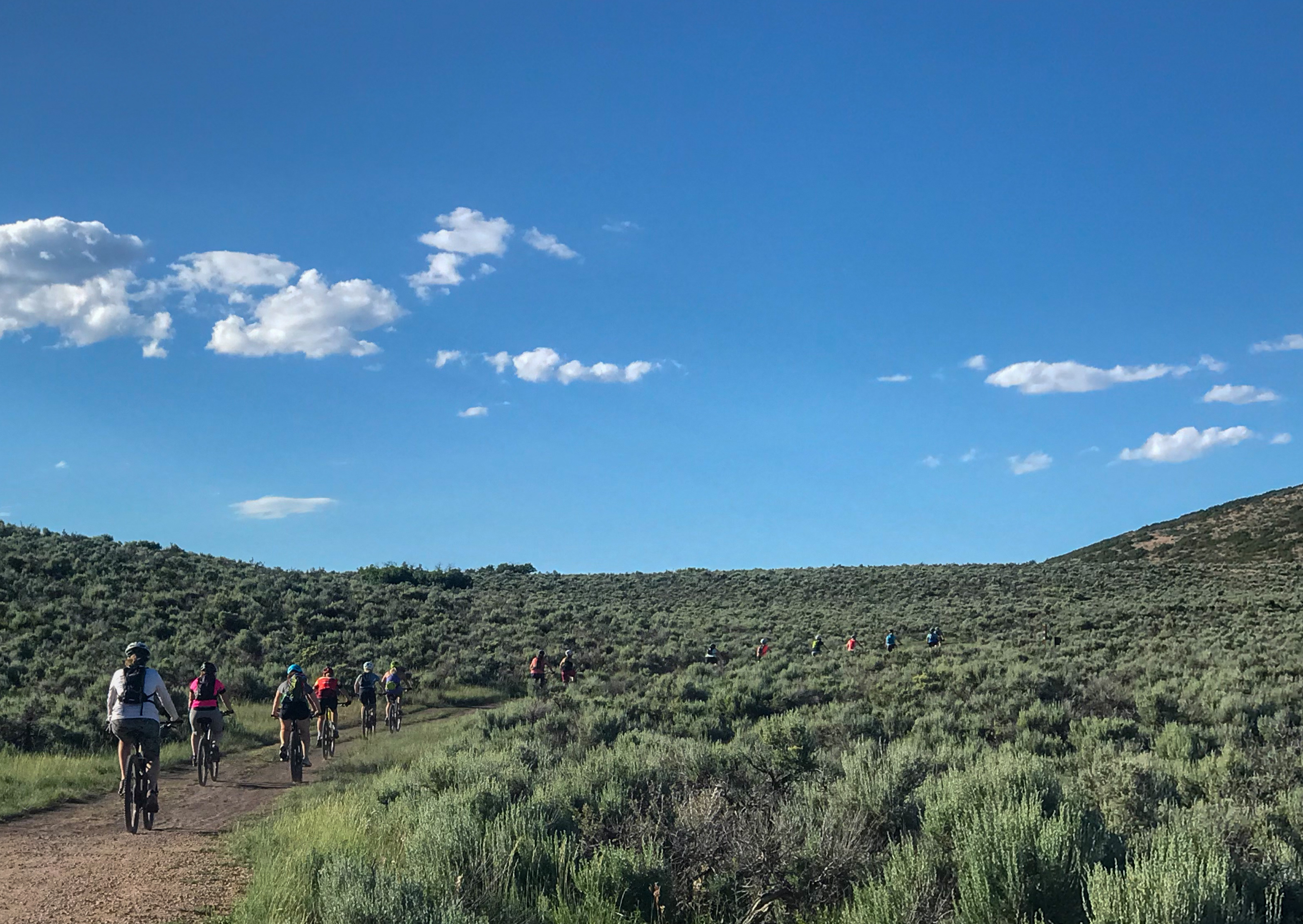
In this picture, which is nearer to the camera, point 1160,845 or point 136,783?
point 1160,845

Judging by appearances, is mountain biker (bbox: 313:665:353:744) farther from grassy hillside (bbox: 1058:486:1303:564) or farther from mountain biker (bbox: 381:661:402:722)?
grassy hillside (bbox: 1058:486:1303:564)

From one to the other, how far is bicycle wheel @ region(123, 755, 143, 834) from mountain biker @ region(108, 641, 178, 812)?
0.04 meters

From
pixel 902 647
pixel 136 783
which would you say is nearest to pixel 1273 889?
pixel 136 783

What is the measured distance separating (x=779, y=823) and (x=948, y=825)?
3.89 feet

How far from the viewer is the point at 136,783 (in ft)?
33.6

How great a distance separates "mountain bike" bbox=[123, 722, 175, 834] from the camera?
10.1 m

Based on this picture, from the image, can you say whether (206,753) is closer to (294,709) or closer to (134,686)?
(294,709)

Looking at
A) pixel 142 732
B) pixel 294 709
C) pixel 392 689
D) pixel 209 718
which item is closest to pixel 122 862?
pixel 142 732

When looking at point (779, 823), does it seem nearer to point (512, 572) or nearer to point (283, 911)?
point (283, 911)

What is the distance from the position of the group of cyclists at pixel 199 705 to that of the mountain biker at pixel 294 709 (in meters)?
0.01

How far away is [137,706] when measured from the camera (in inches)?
395

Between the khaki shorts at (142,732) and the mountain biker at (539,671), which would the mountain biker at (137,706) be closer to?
the khaki shorts at (142,732)

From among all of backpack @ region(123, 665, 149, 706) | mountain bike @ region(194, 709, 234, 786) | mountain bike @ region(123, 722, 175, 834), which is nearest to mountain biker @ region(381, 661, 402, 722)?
mountain bike @ region(194, 709, 234, 786)

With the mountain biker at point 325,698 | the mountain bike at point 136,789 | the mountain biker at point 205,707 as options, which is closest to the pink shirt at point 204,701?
the mountain biker at point 205,707
